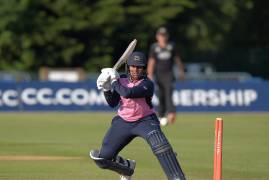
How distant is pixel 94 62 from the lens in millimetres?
44750

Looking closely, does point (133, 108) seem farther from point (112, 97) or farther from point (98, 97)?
point (98, 97)

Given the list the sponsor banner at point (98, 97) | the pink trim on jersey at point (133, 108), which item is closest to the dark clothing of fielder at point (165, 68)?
the sponsor banner at point (98, 97)

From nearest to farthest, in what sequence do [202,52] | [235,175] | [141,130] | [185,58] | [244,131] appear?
[141,130]
[235,175]
[244,131]
[185,58]
[202,52]

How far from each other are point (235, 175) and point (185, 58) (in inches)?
2039

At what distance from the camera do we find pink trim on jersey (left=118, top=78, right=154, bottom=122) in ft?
37.0

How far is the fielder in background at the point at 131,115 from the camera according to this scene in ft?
36.4

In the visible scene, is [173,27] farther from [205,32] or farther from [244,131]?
[244,131]

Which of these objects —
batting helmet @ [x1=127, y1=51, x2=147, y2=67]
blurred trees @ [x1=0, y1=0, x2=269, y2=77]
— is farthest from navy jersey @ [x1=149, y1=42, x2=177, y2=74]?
blurred trees @ [x1=0, y1=0, x2=269, y2=77]

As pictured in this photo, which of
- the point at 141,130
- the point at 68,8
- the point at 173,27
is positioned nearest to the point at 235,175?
the point at 141,130

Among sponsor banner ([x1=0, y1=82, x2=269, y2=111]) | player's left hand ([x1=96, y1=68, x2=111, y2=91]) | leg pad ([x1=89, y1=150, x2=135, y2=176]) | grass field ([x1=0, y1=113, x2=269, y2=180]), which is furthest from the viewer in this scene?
sponsor banner ([x1=0, y1=82, x2=269, y2=111])

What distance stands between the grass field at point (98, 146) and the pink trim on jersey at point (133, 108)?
1.48 meters

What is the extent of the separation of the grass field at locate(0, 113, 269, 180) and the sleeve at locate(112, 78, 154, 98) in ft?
5.66

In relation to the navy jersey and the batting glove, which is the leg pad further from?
the navy jersey

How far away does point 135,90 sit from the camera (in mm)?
11156
